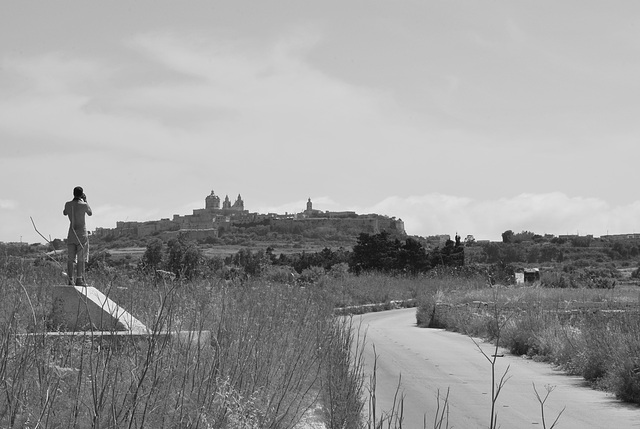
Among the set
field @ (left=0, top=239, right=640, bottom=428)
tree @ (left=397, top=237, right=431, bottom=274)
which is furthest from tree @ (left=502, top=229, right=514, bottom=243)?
field @ (left=0, top=239, right=640, bottom=428)

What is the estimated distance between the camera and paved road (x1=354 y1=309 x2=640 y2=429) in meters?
11.3

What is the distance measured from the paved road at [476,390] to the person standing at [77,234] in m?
4.20

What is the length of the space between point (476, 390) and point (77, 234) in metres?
6.68

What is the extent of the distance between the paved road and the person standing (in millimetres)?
4200

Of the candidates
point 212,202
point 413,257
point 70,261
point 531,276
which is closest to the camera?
point 70,261

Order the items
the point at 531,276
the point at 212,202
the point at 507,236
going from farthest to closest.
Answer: the point at 212,202, the point at 507,236, the point at 531,276

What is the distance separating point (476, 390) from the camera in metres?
13.8

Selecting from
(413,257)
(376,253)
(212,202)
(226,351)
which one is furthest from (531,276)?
(212,202)

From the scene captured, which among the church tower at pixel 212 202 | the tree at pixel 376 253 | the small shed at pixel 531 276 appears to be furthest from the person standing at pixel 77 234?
the church tower at pixel 212 202

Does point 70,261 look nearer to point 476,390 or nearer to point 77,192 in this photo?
point 77,192

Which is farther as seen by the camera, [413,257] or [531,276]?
[413,257]

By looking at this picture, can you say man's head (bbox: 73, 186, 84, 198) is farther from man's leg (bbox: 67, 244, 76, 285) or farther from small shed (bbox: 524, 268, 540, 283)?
small shed (bbox: 524, 268, 540, 283)

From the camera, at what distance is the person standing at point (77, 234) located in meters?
12.6

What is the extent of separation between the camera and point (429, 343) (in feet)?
72.1
